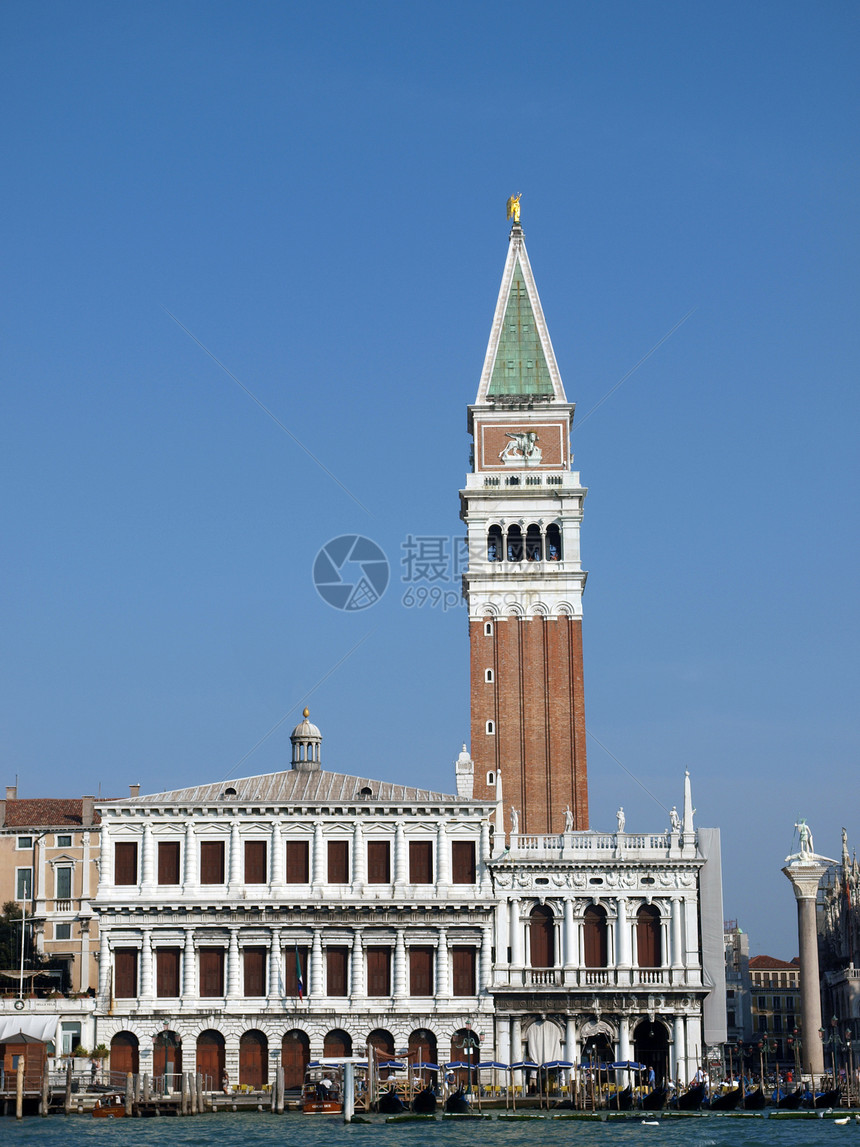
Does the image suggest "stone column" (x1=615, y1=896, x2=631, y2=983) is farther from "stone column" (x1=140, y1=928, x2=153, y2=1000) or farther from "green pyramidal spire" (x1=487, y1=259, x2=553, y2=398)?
"green pyramidal spire" (x1=487, y1=259, x2=553, y2=398)

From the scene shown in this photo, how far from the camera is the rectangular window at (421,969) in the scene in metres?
58.4

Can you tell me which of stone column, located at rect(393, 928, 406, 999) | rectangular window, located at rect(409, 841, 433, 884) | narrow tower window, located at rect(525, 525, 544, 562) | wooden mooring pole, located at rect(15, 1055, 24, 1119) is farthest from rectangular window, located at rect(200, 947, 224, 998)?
narrow tower window, located at rect(525, 525, 544, 562)

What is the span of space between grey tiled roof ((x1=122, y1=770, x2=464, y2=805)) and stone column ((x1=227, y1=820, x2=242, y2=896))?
1.16 m

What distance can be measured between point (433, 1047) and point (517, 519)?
90.9ft

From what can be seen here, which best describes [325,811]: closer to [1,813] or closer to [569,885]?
[569,885]

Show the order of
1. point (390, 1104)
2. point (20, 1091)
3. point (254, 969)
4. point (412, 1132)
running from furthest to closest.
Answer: point (254, 969), point (390, 1104), point (20, 1091), point (412, 1132)

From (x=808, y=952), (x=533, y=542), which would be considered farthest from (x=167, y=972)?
(x=533, y=542)

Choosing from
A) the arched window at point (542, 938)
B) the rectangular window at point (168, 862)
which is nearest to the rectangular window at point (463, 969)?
the arched window at point (542, 938)

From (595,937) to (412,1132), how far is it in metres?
15.6

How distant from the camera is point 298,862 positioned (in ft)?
195

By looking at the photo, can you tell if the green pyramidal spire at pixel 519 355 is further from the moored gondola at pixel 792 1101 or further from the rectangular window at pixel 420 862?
the moored gondola at pixel 792 1101

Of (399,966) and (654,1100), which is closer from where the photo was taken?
(654,1100)

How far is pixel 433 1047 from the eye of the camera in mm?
57781

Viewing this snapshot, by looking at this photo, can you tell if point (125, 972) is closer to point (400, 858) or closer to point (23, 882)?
point (400, 858)
